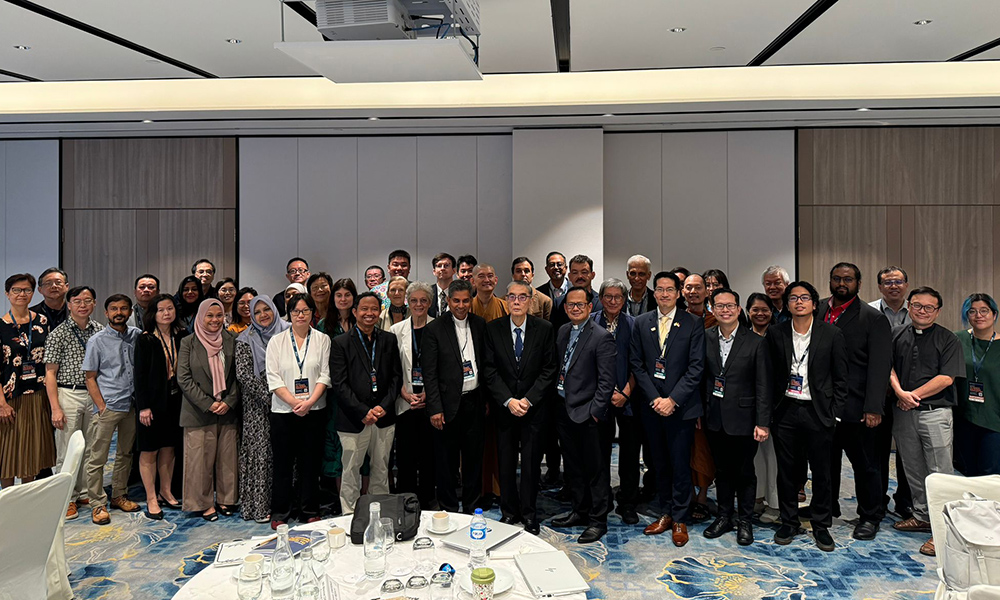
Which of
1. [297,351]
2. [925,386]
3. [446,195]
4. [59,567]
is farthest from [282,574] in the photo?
[446,195]

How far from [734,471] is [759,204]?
399 centimetres

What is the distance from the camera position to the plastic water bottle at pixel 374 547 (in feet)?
9.46

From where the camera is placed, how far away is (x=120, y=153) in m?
8.28

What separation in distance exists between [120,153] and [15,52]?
2.88 meters

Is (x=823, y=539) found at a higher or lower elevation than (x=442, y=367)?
lower

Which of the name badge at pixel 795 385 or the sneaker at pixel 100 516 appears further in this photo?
the sneaker at pixel 100 516

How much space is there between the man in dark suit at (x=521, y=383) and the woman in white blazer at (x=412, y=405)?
522 mm

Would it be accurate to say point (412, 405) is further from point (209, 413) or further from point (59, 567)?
point (59, 567)

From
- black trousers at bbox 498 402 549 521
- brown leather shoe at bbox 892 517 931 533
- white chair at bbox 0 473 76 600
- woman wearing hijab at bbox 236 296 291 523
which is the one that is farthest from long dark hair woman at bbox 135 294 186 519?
brown leather shoe at bbox 892 517 931 533

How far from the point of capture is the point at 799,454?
4.80 metres

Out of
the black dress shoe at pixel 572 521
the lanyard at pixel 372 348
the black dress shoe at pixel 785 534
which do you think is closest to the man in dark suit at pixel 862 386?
the black dress shoe at pixel 785 534

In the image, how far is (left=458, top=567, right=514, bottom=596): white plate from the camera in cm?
274

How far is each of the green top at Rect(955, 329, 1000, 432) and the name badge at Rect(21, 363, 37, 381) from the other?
6.70 metres

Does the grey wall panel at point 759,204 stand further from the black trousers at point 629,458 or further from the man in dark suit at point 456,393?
the man in dark suit at point 456,393
